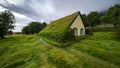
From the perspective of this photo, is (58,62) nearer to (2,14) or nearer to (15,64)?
(15,64)

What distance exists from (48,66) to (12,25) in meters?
61.0

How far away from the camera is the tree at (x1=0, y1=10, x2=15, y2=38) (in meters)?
66.4

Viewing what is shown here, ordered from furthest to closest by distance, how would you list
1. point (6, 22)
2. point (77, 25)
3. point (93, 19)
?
1. point (93, 19)
2. point (6, 22)
3. point (77, 25)

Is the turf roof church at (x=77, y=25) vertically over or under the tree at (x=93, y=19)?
under

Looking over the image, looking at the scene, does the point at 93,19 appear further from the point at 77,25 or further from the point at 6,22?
the point at 6,22

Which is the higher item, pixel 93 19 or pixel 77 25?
pixel 93 19

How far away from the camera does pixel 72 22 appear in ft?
131

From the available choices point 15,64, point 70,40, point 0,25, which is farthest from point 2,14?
point 15,64

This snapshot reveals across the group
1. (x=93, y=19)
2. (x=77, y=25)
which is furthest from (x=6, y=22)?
(x=93, y=19)

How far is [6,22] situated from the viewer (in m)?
68.4

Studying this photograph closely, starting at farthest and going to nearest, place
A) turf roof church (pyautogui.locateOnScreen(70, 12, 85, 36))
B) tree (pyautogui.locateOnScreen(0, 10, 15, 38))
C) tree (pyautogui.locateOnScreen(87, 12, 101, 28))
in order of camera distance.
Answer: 1. tree (pyautogui.locateOnScreen(87, 12, 101, 28))
2. tree (pyautogui.locateOnScreen(0, 10, 15, 38))
3. turf roof church (pyautogui.locateOnScreen(70, 12, 85, 36))

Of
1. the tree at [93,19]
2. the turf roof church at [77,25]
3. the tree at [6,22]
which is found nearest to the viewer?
the turf roof church at [77,25]

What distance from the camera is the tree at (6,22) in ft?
218

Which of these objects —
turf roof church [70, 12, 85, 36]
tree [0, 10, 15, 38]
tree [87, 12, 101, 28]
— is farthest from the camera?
tree [87, 12, 101, 28]
